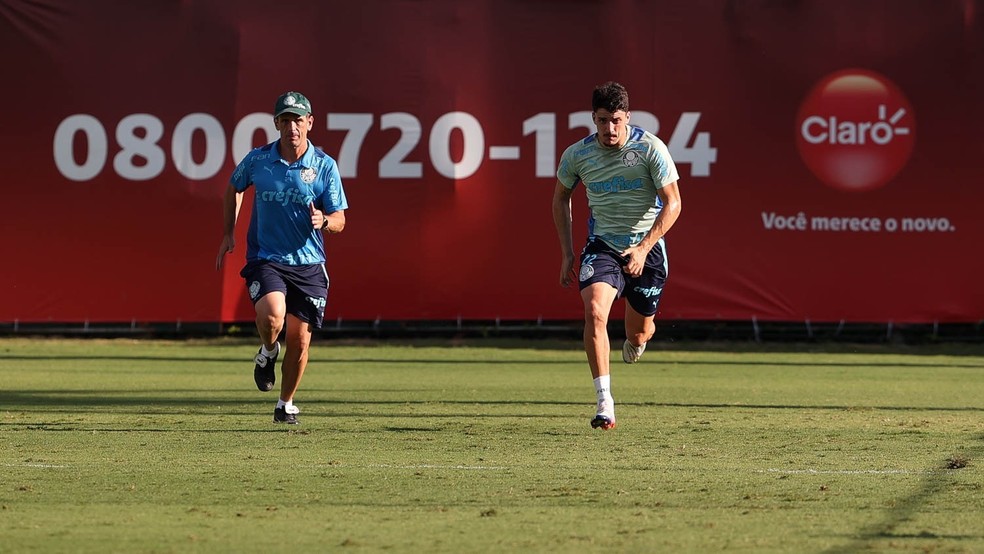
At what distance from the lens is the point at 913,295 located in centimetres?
1535

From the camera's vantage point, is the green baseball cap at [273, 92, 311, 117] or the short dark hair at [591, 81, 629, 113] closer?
the short dark hair at [591, 81, 629, 113]

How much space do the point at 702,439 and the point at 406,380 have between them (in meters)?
4.49

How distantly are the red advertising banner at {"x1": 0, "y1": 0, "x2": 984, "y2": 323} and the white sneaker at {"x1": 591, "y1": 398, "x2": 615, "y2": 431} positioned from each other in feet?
22.7

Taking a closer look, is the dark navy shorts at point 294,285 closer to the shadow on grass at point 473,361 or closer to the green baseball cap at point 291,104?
the green baseball cap at point 291,104

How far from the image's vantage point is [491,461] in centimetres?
747

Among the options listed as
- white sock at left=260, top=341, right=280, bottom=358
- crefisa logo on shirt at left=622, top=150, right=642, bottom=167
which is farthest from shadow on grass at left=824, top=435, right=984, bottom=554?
white sock at left=260, top=341, right=280, bottom=358

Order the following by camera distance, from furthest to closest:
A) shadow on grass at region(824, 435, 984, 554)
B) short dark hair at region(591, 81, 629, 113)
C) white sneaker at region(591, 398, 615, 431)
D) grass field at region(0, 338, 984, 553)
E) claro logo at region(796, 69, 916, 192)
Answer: claro logo at region(796, 69, 916, 192)
short dark hair at region(591, 81, 629, 113)
white sneaker at region(591, 398, 615, 431)
grass field at region(0, 338, 984, 553)
shadow on grass at region(824, 435, 984, 554)

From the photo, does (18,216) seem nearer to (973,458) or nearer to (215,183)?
(215,183)

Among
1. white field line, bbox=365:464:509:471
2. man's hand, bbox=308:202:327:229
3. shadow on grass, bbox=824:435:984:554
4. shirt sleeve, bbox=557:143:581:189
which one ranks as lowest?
white field line, bbox=365:464:509:471

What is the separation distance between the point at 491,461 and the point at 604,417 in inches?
45.4

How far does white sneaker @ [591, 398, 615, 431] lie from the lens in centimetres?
841

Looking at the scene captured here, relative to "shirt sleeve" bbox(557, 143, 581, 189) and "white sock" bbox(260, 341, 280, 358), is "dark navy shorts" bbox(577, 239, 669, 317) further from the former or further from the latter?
"white sock" bbox(260, 341, 280, 358)

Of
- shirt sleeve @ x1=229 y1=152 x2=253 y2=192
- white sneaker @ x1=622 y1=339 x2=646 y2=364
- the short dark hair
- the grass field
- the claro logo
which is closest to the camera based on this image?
the grass field

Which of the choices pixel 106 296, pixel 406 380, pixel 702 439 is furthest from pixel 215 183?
pixel 702 439
